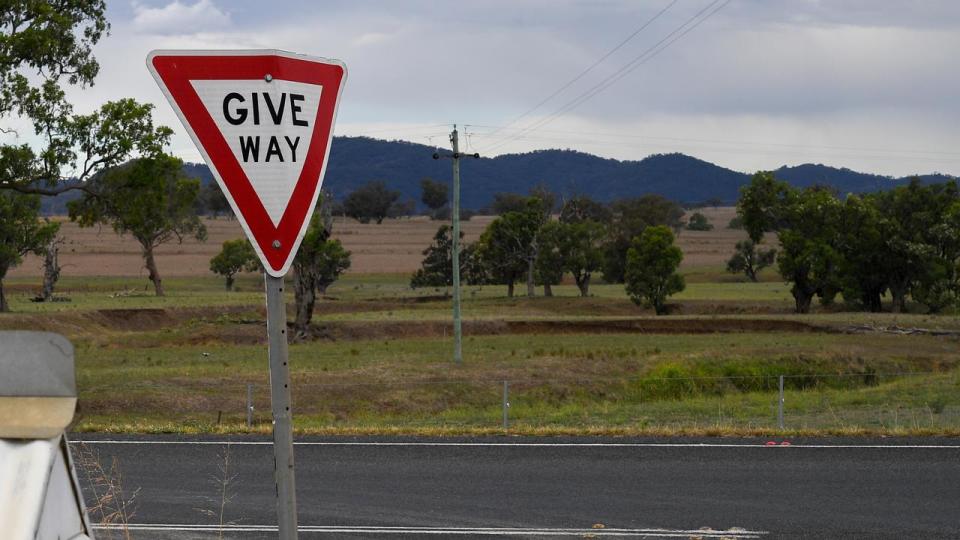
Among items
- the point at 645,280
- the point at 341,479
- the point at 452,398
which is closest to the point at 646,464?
the point at 341,479

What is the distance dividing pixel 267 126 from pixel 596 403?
90.4ft

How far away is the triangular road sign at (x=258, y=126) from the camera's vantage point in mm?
3797

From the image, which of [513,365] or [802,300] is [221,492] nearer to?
[513,365]

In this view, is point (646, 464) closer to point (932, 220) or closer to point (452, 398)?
point (452, 398)

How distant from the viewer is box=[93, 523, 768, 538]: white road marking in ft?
33.1

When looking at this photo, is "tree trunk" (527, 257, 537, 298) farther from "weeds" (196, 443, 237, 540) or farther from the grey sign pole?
the grey sign pole

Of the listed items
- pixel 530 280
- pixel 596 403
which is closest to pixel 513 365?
pixel 596 403

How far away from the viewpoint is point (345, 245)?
13738 cm

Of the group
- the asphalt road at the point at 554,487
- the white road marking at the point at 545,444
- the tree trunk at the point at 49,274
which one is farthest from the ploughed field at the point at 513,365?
the tree trunk at the point at 49,274

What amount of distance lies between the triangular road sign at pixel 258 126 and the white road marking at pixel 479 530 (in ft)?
22.4

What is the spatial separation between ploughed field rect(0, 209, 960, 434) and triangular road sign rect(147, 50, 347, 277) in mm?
12962

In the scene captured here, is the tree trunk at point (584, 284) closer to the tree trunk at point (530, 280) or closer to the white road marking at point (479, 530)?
the tree trunk at point (530, 280)

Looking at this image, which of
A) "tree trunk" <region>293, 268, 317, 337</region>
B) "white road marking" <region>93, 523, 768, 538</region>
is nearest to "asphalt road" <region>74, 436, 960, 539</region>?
"white road marking" <region>93, 523, 768, 538</region>

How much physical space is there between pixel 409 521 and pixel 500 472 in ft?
8.98
